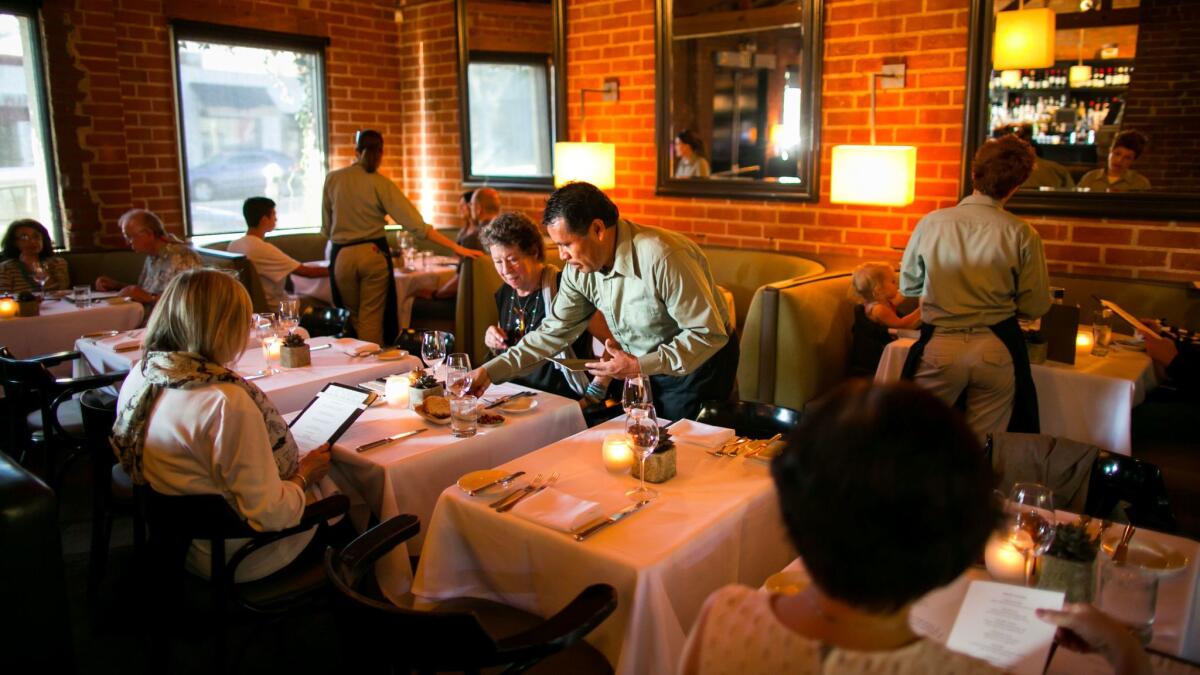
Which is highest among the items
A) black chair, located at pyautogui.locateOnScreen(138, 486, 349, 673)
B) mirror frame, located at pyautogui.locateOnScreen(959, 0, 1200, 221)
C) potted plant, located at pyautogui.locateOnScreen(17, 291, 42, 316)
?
mirror frame, located at pyautogui.locateOnScreen(959, 0, 1200, 221)

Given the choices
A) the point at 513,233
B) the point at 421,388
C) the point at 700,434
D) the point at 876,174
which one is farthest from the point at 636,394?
the point at 876,174

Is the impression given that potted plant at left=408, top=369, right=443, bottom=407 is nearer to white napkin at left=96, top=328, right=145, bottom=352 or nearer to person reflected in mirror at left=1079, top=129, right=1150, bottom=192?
white napkin at left=96, top=328, right=145, bottom=352

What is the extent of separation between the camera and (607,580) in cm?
185

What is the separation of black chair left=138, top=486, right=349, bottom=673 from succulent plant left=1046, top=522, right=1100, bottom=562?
5.59ft

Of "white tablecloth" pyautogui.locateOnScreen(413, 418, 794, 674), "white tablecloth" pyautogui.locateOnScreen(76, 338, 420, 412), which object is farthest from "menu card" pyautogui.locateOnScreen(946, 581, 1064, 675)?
"white tablecloth" pyautogui.locateOnScreen(76, 338, 420, 412)

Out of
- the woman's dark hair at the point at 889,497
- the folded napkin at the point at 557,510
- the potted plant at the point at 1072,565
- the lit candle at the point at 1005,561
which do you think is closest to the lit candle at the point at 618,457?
the folded napkin at the point at 557,510

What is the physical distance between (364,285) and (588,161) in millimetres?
1798

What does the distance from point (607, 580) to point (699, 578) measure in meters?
0.24

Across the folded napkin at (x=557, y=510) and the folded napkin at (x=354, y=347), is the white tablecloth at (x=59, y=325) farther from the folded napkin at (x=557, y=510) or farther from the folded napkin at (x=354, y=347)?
the folded napkin at (x=557, y=510)

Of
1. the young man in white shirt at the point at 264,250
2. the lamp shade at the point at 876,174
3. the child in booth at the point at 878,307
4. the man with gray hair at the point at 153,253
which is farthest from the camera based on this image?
the young man in white shirt at the point at 264,250

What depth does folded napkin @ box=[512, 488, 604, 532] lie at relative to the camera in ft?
A: 6.52

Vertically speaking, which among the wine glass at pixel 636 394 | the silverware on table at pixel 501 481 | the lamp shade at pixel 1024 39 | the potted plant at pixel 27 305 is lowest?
the silverware on table at pixel 501 481

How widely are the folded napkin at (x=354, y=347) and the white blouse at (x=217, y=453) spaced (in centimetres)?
147

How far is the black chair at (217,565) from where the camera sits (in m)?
2.17
